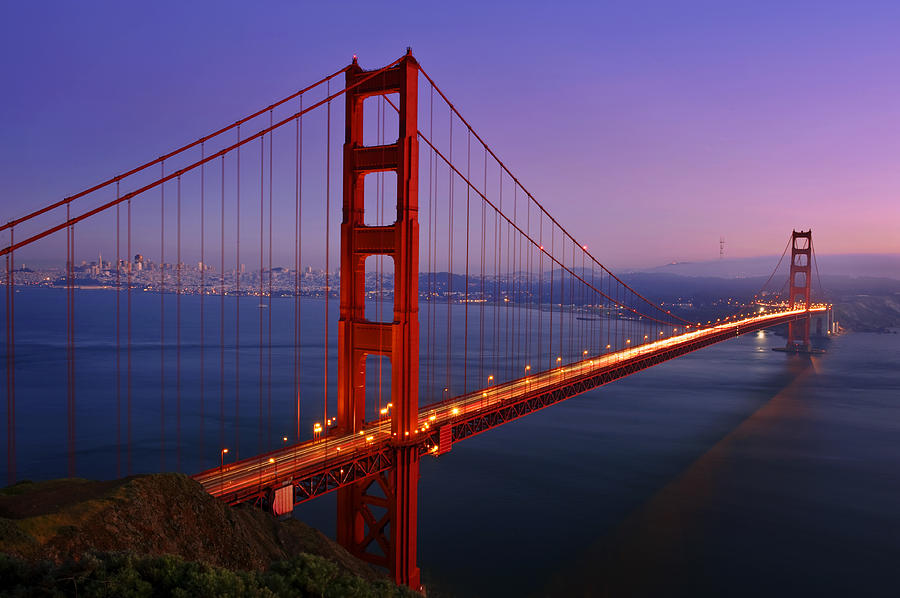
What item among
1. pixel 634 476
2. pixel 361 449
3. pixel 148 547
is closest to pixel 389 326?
pixel 361 449

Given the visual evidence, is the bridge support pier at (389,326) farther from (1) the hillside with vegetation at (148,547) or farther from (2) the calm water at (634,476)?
(1) the hillside with vegetation at (148,547)

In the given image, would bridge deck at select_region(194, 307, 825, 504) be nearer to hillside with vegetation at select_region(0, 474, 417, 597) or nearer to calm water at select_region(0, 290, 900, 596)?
hillside with vegetation at select_region(0, 474, 417, 597)

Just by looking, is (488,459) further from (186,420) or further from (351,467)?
(186,420)

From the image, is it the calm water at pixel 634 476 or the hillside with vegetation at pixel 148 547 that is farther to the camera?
the calm water at pixel 634 476

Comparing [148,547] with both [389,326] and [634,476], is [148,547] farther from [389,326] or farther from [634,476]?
[634,476]

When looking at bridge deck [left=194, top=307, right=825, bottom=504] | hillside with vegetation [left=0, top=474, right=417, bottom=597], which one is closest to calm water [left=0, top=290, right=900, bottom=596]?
bridge deck [left=194, top=307, right=825, bottom=504]

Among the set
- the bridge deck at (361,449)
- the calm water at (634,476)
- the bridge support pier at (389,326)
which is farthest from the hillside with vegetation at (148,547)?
the calm water at (634,476)

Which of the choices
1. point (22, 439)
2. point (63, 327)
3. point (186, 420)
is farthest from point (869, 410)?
point (63, 327)
